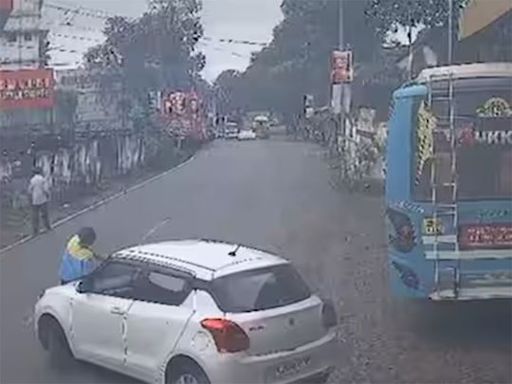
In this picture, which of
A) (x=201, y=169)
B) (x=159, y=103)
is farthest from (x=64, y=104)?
(x=159, y=103)

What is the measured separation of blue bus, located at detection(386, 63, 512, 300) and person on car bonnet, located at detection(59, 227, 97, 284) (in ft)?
10.1

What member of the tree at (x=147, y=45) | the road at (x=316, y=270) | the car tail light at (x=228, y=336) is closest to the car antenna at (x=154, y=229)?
the road at (x=316, y=270)

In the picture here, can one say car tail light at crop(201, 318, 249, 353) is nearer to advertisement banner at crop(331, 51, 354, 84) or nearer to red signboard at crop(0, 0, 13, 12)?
red signboard at crop(0, 0, 13, 12)

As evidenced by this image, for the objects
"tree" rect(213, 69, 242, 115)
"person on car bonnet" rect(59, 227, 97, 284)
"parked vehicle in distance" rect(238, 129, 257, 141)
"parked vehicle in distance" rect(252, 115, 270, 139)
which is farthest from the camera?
"tree" rect(213, 69, 242, 115)

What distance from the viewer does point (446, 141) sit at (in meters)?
10.2

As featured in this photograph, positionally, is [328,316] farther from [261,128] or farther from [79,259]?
[261,128]

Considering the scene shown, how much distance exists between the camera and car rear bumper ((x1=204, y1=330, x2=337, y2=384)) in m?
7.82

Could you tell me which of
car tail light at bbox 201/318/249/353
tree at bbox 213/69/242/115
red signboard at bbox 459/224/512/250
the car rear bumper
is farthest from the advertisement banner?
tree at bbox 213/69/242/115

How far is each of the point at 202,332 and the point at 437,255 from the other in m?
2.96

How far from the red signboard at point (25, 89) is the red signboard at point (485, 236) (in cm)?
1924

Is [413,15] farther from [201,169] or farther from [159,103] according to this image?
[159,103]

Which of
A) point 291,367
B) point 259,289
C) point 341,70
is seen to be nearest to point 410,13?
point 341,70

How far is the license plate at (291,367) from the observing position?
8111 millimetres

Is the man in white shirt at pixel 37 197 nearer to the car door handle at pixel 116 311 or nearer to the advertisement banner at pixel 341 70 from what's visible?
the car door handle at pixel 116 311
